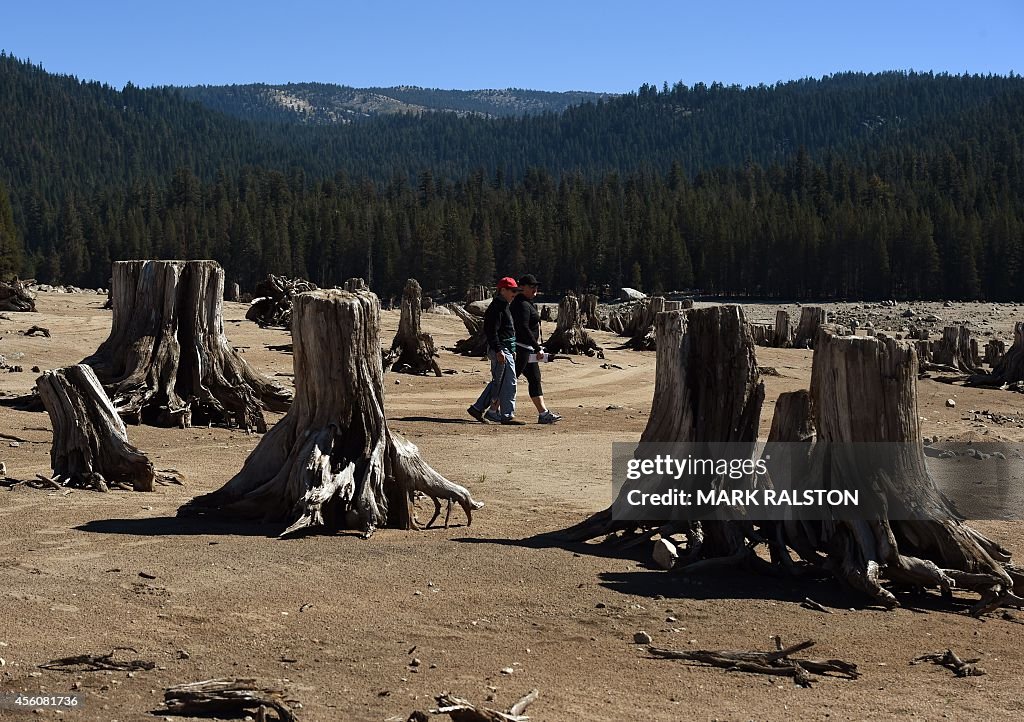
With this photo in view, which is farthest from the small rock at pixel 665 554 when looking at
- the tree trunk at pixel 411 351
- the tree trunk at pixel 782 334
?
the tree trunk at pixel 782 334

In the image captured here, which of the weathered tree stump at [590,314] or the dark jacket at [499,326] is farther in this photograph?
the weathered tree stump at [590,314]

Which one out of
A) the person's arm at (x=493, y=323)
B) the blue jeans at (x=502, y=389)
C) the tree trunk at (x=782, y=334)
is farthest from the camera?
the tree trunk at (x=782, y=334)

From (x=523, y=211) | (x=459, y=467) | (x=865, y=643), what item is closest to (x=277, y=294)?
(x=459, y=467)

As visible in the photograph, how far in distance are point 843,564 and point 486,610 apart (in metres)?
2.21

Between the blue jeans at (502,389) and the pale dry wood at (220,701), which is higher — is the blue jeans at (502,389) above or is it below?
above

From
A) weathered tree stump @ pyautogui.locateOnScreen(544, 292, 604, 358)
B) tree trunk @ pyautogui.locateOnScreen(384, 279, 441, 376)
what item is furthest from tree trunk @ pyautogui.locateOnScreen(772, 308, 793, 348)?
tree trunk @ pyautogui.locateOnScreen(384, 279, 441, 376)

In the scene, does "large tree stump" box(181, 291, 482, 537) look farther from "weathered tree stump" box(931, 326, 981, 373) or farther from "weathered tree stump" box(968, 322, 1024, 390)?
"weathered tree stump" box(931, 326, 981, 373)

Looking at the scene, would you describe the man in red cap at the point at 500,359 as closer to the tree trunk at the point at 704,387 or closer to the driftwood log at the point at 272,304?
the tree trunk at the point at 704,387

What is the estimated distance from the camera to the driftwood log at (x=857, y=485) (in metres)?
7.25

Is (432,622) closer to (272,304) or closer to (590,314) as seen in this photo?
(272,304)

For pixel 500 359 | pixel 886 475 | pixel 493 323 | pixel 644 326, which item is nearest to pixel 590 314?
pixel 644 326

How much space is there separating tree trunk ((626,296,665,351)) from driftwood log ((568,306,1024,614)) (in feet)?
60.4

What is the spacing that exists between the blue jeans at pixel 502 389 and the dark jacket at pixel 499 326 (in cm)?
13

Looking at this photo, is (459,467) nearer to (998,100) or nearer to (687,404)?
(687,404)
